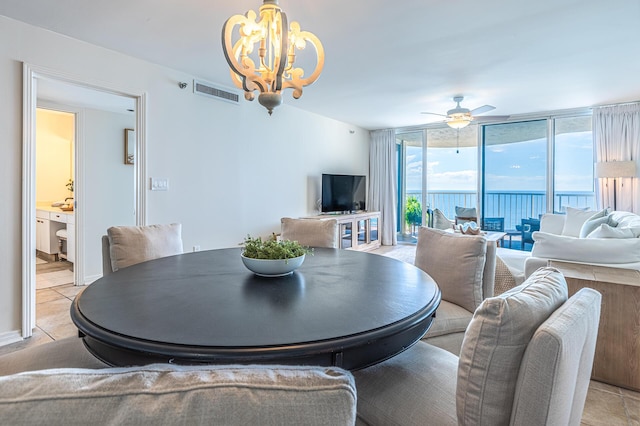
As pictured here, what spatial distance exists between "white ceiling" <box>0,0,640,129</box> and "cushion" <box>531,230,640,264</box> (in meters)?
1.68

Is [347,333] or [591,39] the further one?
[591,39]

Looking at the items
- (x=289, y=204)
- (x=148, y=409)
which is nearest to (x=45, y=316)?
(x=289, y=204)

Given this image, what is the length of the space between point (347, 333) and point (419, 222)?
21.7 feet

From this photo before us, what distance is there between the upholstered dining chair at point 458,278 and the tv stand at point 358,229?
12.0ft

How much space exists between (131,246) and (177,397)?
6.32 ft

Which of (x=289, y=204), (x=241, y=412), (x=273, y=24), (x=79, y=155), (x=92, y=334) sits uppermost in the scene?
(x=273, y=24)

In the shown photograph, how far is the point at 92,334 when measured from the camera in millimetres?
1028

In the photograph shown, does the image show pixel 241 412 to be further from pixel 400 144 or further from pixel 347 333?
pixel 400 144

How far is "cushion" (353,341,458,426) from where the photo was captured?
1060 millimetres

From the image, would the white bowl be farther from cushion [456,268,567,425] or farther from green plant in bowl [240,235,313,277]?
cushion [456,268,567,425]

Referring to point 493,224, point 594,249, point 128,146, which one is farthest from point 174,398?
point 493,224

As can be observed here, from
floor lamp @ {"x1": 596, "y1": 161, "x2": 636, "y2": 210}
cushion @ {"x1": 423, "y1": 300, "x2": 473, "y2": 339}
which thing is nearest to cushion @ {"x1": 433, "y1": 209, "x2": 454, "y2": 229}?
floor lamp @ {"x1": 596, "y1": 161, "x2": 636, "y2": 210}

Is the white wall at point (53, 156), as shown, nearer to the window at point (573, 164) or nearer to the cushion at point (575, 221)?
the cushion at point (575, 221)

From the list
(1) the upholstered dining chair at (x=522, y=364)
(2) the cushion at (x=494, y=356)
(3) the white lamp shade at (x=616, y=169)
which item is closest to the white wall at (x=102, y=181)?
(1) the upholstered dining chair at (x=522, y=364)
